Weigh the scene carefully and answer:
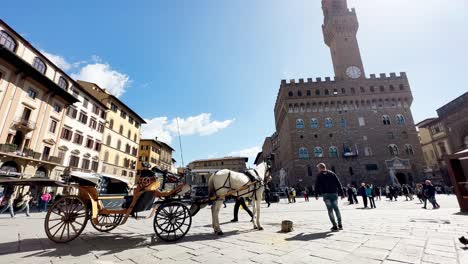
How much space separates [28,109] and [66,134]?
4.48 m

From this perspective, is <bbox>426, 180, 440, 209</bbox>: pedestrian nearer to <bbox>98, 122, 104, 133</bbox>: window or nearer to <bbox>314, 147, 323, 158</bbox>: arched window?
<bbox>314, 147, 323, 158</bbox>: arched window

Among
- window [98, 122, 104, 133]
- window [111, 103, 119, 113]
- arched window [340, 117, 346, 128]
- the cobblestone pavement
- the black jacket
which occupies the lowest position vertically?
the cobblestone pavement

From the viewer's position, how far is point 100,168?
27359 mm

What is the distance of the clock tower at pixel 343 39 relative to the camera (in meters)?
37.7

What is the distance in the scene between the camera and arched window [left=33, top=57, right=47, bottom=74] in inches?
789

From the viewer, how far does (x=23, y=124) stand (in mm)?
18266

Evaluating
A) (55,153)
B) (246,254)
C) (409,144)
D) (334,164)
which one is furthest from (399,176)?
(55,153)

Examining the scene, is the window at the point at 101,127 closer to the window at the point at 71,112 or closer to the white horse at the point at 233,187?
the window at the point at 71,112

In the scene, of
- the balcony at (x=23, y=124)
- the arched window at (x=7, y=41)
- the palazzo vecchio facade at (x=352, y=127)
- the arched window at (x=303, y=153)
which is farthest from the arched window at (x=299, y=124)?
the arched window at (x=7, y=41)

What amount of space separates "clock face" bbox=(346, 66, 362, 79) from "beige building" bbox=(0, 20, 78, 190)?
41584 mm

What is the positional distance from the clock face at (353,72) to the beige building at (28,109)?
41.6 metres

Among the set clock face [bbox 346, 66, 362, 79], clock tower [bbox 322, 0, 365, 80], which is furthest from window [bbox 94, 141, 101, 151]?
clock face [bbox 346, 66, 362, 79]

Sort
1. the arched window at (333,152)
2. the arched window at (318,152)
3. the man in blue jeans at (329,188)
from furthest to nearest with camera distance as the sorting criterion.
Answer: the arched window at (318,152) → the arched window at (333,152) → the man in blue jeans at (329,188)

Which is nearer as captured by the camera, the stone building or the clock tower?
the stone building
